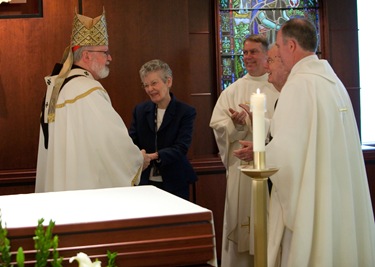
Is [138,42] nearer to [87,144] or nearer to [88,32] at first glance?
[88,32]

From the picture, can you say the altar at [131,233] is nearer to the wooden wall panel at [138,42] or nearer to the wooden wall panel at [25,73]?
the wooden wall panel at [25,73]

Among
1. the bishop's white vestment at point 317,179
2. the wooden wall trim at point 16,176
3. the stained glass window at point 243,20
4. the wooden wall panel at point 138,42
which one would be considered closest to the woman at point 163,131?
the wooden wall panel at point 138,42

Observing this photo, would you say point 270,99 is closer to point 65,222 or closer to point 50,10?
point 50,10

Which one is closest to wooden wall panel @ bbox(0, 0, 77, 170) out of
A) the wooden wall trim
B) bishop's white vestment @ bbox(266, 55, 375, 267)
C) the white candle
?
the wooden wall trim

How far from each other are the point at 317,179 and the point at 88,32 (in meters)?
1.97

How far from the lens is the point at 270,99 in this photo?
17.8 ft

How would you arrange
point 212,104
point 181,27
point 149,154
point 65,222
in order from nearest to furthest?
point 65,222 → point 149,154 → point 181,27 → point 212,104

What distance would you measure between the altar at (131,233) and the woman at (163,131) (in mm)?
2835

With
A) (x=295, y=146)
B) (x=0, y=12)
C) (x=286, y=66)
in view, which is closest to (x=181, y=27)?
(x=0, y=12)

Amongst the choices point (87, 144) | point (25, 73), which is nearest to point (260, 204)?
point (87, 144)

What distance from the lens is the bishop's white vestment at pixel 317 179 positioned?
358 cm

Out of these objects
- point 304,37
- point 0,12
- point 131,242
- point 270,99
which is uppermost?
point 0,12

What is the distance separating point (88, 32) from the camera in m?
4.62

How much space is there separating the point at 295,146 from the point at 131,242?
6.16ft
